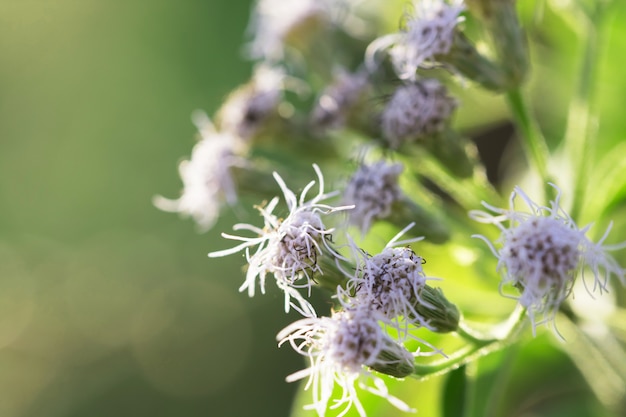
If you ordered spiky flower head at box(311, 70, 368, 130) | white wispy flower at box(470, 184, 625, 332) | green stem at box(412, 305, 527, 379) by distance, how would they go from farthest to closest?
spiky flower head at box(311, 70, 368, 130)
green stem at box(412, 305, 527, 379)
white wispy flower at box(470, 184, 625, 332)

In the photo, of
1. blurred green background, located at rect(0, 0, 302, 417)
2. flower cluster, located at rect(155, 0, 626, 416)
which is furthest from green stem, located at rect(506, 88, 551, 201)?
blurred green background, located at rect(0, 0, 302, 417)

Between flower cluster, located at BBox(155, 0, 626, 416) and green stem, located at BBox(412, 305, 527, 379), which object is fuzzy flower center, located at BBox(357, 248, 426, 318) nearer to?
flower cluster, located at BBox(155, 0, 626, 416)

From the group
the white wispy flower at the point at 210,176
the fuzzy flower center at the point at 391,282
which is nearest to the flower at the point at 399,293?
the fuzzy flower center at the point at 391,282

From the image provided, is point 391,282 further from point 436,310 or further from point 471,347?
point 471,347

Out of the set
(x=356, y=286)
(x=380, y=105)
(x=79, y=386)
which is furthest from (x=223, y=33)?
(x=356, y=286)

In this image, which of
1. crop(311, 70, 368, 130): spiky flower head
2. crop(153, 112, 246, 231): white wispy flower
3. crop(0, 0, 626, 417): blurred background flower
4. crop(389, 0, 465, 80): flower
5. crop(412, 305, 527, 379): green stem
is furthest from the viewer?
crop(0, 0, 626, 417): blurred background flower

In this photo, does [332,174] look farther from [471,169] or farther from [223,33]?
[223,33]
